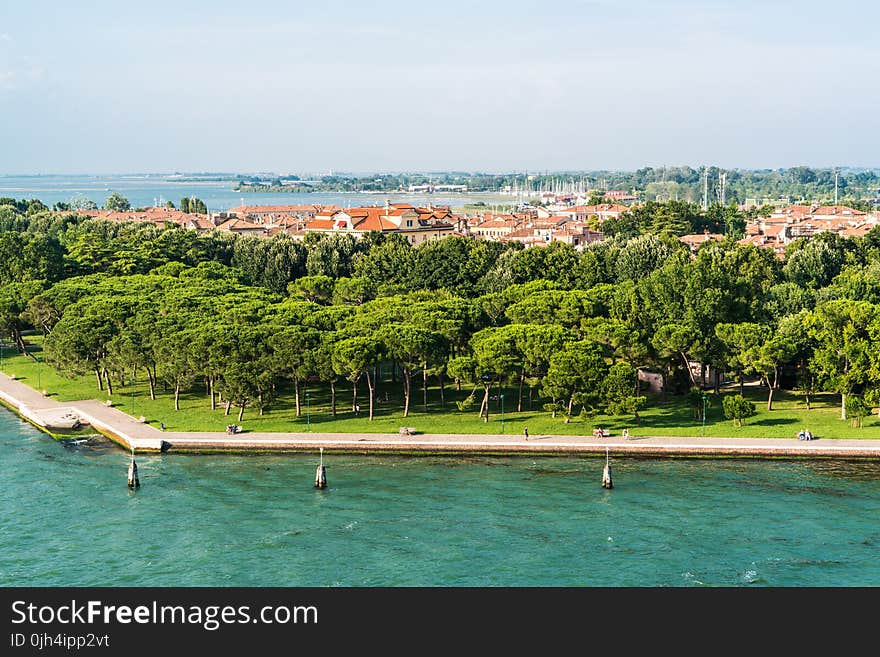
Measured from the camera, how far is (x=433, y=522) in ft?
120

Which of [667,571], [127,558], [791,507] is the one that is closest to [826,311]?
[791,507]

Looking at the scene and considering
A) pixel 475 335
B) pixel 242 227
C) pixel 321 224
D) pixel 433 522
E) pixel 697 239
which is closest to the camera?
pixel 433 522

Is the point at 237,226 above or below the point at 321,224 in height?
below

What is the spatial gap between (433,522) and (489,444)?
8.65 metres

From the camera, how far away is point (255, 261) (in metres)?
88.1

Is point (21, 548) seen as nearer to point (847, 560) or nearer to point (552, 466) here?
point (552, 466)

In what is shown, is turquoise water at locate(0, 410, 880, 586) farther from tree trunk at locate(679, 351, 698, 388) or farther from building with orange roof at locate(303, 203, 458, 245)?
building with orange roof at locate(303, 203, 458, 245)

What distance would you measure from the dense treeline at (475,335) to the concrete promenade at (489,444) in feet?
8.27

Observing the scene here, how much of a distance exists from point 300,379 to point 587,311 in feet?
52.6

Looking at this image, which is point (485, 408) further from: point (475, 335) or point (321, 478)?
point (321, 478)

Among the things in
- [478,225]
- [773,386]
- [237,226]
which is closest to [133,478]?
[773,386]

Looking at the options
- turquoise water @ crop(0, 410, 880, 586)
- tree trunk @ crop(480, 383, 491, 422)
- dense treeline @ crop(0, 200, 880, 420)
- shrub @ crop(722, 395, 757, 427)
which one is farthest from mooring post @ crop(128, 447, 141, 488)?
shrub @ crop(722, 395, 757, 427)

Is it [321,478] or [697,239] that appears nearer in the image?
[321,478]

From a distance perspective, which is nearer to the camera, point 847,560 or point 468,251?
point 847,560
